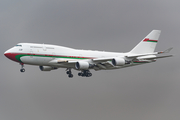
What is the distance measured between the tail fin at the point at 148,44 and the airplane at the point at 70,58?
3704 mm

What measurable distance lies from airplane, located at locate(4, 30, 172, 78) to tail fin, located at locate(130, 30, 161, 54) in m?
3.70

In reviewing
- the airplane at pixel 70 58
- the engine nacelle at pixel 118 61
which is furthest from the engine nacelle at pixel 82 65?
the engine nacelle at pixel 118 61

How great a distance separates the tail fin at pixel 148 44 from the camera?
76.2m

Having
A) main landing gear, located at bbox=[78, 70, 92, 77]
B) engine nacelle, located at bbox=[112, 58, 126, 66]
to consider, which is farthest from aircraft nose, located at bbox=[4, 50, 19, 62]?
engine nacelle, located at bbox=[112, 58, 126, 66]

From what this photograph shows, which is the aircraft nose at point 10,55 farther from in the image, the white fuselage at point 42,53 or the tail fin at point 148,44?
the tail fin at point 148,44

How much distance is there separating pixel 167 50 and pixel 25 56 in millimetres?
26899

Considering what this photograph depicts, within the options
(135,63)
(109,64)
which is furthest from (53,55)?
(135,63)

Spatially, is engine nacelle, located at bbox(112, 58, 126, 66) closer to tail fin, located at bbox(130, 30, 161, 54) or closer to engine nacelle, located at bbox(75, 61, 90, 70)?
engine nacelle, located at bbox(75, 61, 90, 70)

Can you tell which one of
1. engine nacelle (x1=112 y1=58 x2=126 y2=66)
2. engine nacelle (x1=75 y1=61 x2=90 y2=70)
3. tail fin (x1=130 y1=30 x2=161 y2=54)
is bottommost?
engine nacelle (x1=75 y1=61 x2=90 y2=70)

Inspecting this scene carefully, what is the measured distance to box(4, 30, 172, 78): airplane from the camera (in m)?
61.1

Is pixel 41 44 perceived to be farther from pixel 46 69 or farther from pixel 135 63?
pixel 135 63

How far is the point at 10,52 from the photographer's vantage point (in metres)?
60.8

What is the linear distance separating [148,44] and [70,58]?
21225mm

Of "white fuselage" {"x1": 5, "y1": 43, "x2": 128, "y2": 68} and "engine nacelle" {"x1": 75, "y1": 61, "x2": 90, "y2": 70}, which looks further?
"engine nacelle" {"x1": 75, "y1": 61, "x2": 90, "y2": 70}
